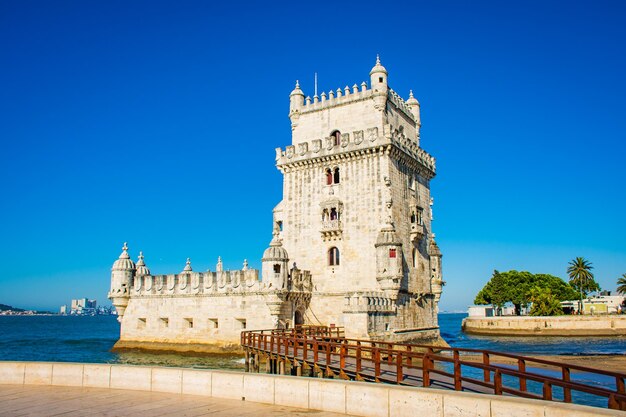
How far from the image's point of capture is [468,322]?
85.8 metres

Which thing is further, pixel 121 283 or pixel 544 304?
pixel 544 304

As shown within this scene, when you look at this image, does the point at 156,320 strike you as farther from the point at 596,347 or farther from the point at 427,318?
the point at 596,347

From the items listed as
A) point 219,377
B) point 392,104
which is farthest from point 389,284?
point 219,377

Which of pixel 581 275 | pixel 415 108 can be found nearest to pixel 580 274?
pixel 581 275

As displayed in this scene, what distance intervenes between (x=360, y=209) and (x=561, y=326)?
161 ft

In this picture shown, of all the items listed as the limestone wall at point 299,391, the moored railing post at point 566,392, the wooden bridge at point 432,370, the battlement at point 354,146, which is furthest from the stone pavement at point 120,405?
the battlement at point 354,146

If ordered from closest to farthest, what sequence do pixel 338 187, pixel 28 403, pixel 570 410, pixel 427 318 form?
pixel 570 410, pixel 28 403, pixel 338 187, pixel 427 318

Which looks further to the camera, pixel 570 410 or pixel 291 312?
pixel 291 312

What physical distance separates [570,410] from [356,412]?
432 cm

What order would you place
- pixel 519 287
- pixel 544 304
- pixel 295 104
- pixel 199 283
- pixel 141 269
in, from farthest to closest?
pixel 519 287 < pixel 544 304 < pixel 141 269 < pixel 295 104 < pixel 199 283

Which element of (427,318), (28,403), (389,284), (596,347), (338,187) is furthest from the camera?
(596,347)

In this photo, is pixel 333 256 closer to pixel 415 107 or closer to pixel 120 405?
pixel 415 107

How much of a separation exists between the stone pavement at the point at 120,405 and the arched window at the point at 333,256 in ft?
81.9

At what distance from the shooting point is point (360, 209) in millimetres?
37719
